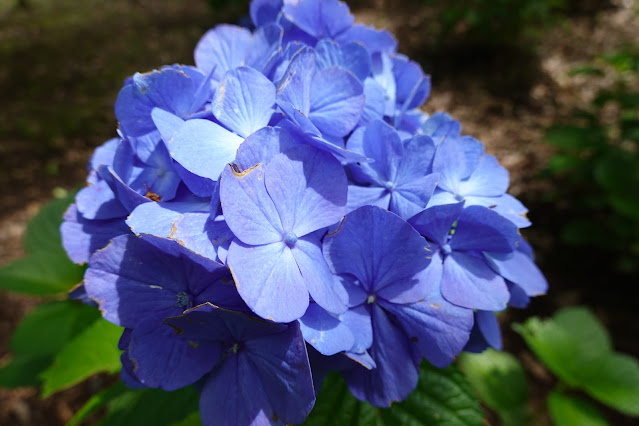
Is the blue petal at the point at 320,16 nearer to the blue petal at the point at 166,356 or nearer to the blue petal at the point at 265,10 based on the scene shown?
the blue petal at the point at 265,10

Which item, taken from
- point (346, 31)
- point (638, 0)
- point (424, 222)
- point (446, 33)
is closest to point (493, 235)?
point (424, 222)

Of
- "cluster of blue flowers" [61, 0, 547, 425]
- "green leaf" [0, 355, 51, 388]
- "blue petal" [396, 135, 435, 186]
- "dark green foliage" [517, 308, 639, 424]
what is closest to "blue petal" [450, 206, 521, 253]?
"cluster of blue flowers" [61, 0, 547, 425]

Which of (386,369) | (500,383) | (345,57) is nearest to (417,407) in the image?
(386,369)

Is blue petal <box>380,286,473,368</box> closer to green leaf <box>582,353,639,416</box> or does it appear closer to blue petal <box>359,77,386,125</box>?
blue petal <box>359,77,386,125</box>

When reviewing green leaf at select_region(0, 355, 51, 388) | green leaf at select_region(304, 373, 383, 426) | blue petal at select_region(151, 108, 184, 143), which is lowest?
green leaf at select_region(0, 355, 51, 388)

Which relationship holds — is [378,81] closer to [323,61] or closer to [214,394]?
[323,61]

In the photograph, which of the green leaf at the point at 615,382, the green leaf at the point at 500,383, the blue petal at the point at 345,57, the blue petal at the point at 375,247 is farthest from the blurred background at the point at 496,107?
the blue petal at the point at 375,247
